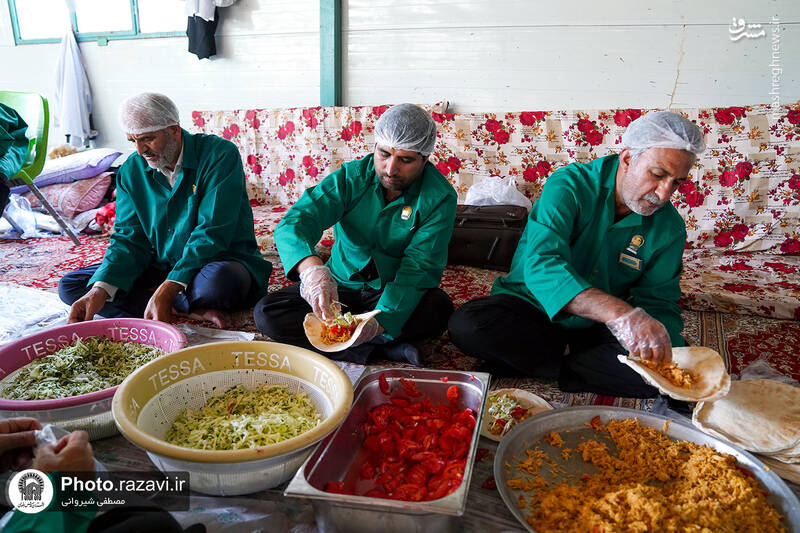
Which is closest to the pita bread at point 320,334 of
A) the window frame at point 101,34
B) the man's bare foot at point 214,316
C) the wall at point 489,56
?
the man's bare foot at point 214,316

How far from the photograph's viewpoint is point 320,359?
141 cm

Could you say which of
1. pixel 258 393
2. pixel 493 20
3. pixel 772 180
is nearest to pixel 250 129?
pixel 493 20

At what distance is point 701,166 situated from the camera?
3.44 meters

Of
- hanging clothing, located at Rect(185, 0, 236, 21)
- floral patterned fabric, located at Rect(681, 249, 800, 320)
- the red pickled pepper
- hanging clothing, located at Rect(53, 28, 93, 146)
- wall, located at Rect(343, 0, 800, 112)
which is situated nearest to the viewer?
the red pickled pepper

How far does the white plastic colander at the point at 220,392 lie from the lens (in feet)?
3.43

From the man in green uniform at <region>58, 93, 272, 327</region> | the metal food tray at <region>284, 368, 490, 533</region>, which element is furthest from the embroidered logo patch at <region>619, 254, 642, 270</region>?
the man in green uniform at <region>58, 93, 272, 327</region>

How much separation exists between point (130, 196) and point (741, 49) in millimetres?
4027

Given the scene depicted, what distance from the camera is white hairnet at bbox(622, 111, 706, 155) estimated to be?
5.64 feet

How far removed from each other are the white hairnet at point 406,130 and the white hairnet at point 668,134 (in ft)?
2.54

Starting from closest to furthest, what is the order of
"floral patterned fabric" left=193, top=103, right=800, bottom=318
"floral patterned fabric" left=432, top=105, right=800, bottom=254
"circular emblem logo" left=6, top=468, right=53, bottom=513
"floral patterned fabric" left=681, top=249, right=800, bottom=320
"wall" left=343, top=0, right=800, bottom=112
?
→ "circular emblem logo" left=6, top=468, right=53, bottom=513, "floral patterned fabric" left=681, top=249, right=800, bottom=320, "floral patterned fabric" left=193, top=103, right=800, bottom=318, "floral patterned fabric" left=432, top=105, right=800, bottom=254, "wall" left=343, top=0, right=800, bottom=112

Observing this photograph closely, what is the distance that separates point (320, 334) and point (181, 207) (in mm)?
1094

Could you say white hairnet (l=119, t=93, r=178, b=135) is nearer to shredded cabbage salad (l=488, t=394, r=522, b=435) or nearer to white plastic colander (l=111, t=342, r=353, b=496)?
white plastic colander (l=111, t=342, r=353, b=496)

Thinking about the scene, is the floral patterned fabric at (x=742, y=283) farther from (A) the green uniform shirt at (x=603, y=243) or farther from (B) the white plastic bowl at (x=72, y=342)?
(B) the white plastic bowl at (x=72, y=342)

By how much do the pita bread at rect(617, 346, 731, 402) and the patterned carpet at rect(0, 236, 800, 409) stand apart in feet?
1.15
